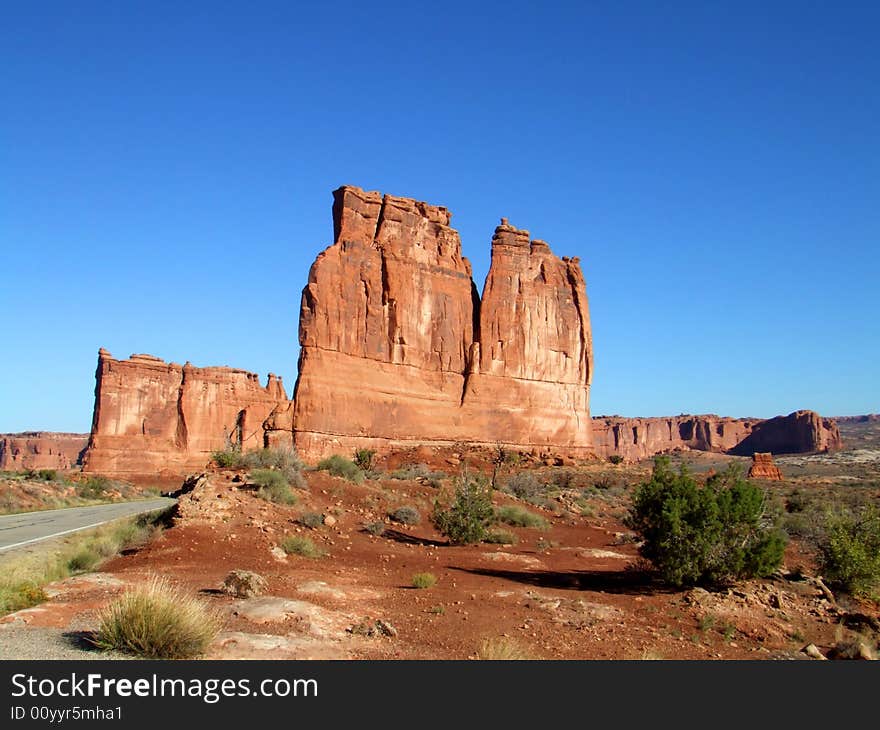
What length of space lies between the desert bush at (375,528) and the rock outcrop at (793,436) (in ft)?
353

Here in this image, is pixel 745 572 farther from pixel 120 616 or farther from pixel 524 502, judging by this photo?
pixel 524 502

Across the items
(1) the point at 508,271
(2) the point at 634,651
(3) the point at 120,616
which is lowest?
(2) the point at 634,651

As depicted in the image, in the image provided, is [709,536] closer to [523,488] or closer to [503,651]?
[503,651]

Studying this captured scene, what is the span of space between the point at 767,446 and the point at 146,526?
125 metres

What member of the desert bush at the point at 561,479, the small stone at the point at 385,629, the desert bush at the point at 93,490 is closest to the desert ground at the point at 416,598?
the small stone at the point at 385,629

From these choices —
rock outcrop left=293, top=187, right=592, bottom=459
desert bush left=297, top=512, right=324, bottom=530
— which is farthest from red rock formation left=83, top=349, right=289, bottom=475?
desert bush left=297, top=512, right=324, bottom=530

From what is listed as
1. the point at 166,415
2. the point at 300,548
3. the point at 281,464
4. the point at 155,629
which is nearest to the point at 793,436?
the point at 166,415

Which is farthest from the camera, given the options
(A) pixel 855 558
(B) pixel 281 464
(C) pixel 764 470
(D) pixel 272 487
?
(C) pixel 764 470

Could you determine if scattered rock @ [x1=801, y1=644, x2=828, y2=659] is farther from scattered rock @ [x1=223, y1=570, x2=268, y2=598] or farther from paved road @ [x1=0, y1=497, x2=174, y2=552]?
paved road @ [x1=0, y1=497, x2=174, y2=552]

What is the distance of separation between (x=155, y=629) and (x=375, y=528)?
11703mm

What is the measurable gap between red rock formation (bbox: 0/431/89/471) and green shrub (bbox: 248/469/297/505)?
320 ft

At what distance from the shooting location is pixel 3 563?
10938 mm

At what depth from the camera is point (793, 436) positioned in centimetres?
11762
